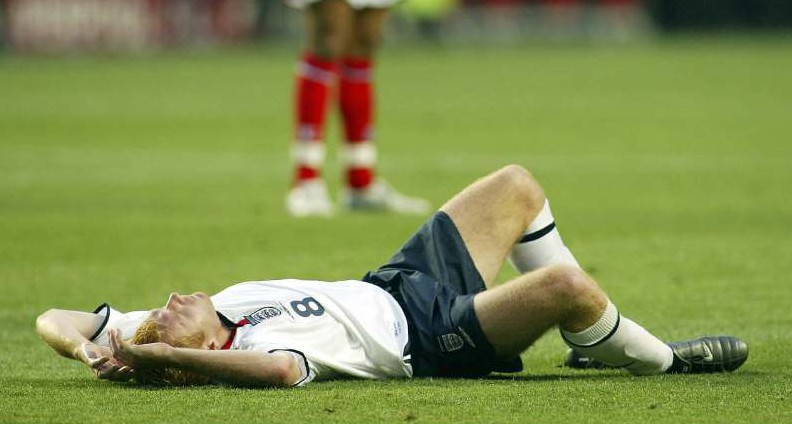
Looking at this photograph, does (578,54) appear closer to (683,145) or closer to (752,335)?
(683,145)

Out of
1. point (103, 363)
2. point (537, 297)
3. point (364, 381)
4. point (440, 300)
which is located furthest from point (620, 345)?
point (103, 363)

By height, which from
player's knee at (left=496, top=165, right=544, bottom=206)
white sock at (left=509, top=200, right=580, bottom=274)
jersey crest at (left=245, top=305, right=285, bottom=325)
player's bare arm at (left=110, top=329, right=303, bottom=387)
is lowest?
player's bare arm at (left=110, top=329, right=303, bottom=387)

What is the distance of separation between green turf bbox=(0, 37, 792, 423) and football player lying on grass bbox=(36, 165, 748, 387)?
90mm

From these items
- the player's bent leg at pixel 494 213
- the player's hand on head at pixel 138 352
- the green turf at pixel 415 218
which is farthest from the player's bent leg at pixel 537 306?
the player's hand on head at pixel 138 352

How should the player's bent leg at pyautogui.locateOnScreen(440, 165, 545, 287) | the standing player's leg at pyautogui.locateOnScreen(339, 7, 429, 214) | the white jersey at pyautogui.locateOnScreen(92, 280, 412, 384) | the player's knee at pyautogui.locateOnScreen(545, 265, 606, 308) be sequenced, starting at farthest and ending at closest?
the standing player's leg at pyautogui.locateOnScreen(339, 7, 429, 214)
the player's bent leg at pyautogui.locateOnScreen(440, 165, 545, 287)
the white jersey at pyautogui.locateOnScreen(92, 280, 412, 384)
the player's knee at pyautogui.locateOnScreen(545, 265, 606, 308)

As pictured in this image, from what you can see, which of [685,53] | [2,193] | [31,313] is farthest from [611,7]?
[31,313]

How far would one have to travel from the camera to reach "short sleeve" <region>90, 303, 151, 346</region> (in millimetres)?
5414

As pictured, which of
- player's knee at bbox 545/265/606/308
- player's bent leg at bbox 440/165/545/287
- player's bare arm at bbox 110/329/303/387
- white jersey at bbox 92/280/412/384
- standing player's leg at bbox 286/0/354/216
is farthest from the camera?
standing player's leg at bbox 286/0/354/216

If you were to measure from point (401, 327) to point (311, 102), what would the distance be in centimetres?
536

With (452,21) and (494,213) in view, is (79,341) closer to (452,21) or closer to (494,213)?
(494,213)

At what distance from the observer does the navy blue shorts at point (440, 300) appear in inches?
203

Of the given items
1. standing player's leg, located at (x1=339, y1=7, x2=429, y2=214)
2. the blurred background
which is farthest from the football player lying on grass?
A: the blurred background

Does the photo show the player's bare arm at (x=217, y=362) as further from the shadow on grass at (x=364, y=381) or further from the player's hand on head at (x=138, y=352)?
the shadow on grass at (x=364, y=381)

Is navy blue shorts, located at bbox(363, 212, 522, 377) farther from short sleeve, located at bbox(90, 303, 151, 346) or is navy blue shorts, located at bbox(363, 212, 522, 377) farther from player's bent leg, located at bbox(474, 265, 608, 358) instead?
short sleeve, located at bbox(90, 303, 151, 346)
